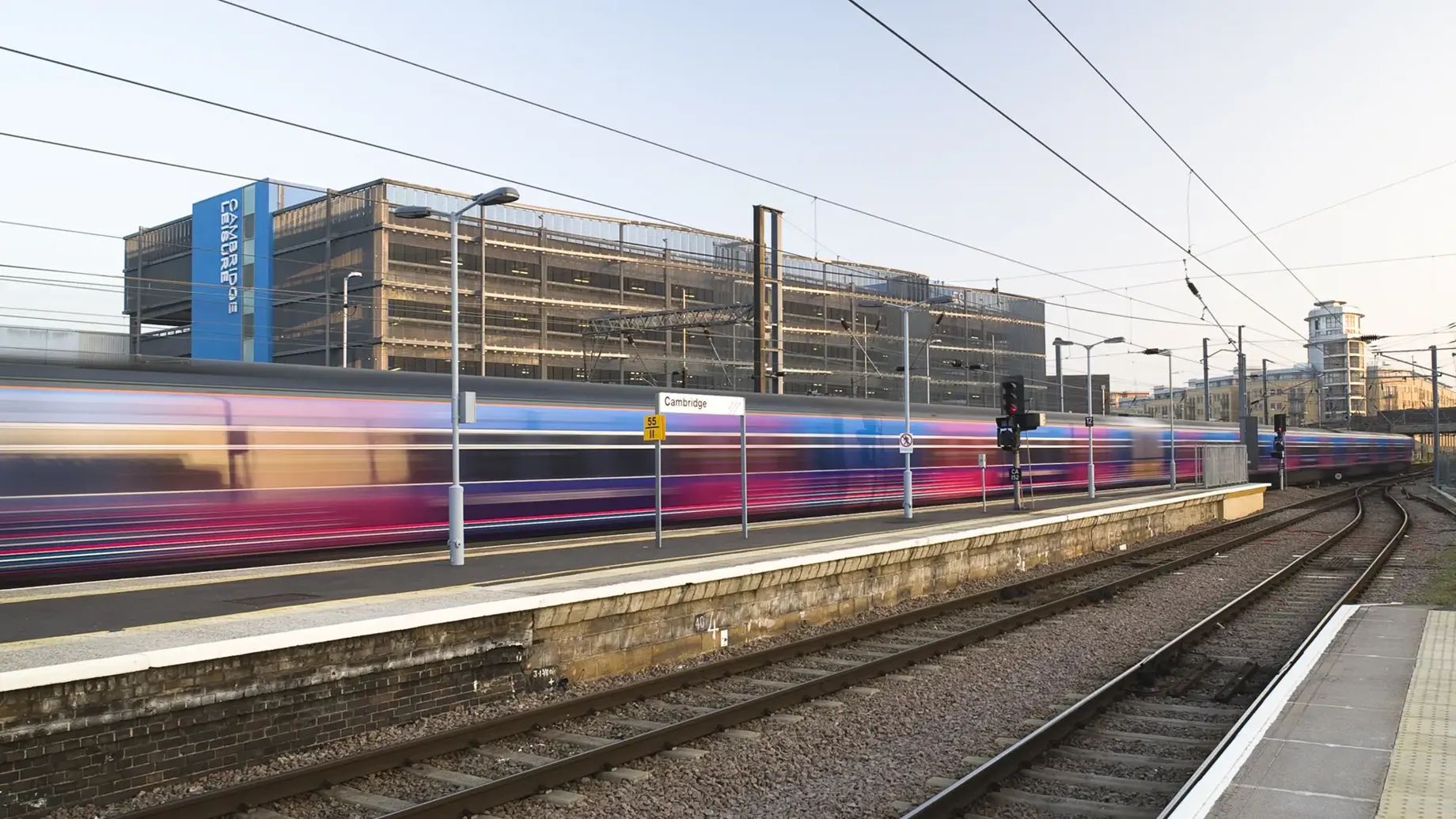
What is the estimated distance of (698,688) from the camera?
11.9 metres

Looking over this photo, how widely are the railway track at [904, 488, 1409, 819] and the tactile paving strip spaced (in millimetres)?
1165

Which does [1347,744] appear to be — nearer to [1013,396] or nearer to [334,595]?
[334,595]

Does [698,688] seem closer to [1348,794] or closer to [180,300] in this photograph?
[1348,794]

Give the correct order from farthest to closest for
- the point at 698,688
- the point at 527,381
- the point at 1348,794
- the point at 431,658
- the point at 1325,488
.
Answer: the point at 1325,488, the point at 527,381, the point at 698,688, the point at 431,658, the point at 1348,794

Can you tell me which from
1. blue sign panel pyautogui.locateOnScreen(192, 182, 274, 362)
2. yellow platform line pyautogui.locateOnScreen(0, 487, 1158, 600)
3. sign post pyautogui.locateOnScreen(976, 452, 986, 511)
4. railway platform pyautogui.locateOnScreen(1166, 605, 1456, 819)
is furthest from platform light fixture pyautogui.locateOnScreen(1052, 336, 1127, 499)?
blue sign panel pyautogui.locateOnScreen(192, 182, 274, 362)

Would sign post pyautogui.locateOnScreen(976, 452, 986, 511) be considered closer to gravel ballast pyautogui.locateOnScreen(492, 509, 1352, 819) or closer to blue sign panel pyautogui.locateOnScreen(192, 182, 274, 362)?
gravel ballast pyautogui.locateOnScreen(492, 509, 1352, 819)

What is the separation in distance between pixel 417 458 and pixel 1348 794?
13722mm

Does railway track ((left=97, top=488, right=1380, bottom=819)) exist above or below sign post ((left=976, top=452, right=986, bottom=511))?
below

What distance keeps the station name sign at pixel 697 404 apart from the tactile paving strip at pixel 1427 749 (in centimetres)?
1120

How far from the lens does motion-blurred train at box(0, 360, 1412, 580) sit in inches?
517

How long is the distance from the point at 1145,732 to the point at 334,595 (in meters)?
8.81

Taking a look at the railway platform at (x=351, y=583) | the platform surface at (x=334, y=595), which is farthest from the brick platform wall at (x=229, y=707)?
the railway platform at (x=351, y=583)

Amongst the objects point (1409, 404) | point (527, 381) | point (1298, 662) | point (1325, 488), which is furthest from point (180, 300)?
point (1409, 404)

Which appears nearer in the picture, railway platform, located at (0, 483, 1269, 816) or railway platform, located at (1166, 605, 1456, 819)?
railway platform, located at (1166, 605, 1456, 819)
